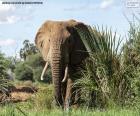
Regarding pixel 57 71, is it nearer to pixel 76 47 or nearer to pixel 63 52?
pixel 63 52

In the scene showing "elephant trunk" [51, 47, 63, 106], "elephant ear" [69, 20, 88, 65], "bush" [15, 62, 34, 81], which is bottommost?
"bush" [15, 62, 34, 81]

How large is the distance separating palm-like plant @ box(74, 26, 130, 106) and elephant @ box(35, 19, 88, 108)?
4.19 meters

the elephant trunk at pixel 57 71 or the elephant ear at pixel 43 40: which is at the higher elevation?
the elephant ear at pixel 43 40

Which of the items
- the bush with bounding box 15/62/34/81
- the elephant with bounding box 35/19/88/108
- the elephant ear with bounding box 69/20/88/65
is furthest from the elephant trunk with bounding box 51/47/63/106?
the bush with bounding box 15/62/34/81

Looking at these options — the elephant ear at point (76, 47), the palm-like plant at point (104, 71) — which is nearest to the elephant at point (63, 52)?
the elephant ear at point (76, 47)

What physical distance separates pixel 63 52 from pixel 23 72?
36343mm

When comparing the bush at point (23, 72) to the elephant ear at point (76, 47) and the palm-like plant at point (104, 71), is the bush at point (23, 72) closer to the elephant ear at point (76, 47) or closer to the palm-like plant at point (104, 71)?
the elephant ear at point (76, 47)

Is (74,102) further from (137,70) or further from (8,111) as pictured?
(8,111)

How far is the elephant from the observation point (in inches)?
733

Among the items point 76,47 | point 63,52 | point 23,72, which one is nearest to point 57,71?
point 63,52

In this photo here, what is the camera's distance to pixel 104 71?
13.4m

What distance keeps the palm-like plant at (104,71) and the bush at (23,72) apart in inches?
1556

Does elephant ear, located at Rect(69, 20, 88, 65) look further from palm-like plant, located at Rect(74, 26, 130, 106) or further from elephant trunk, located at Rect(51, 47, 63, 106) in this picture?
palm-like plant, located at Rect(74, 26, 130, 106)

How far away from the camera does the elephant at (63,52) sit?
18.6 m
